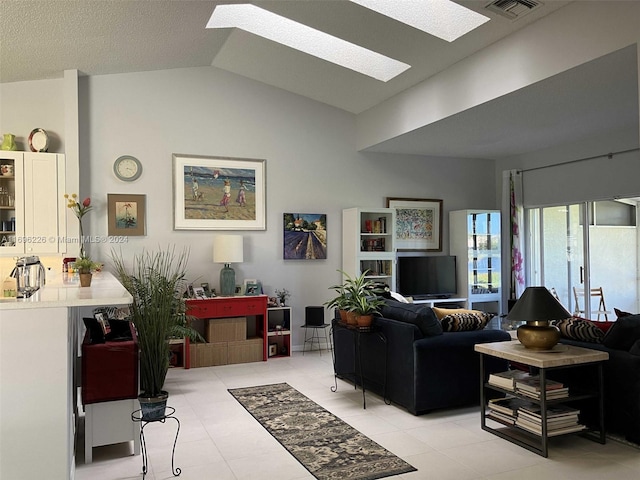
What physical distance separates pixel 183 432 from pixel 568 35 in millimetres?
4103

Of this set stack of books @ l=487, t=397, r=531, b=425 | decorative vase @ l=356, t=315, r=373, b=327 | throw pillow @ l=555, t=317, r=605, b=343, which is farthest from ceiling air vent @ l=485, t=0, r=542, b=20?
stack of books @ l=487, t=397, r=531, b=425

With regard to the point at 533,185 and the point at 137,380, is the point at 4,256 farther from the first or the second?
the point at 533,185

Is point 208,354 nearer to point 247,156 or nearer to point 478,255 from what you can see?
point 247,156

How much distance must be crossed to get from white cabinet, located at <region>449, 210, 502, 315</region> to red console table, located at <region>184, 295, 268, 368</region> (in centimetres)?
303

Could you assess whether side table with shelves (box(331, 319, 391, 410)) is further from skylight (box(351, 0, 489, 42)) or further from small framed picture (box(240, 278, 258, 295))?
skylight (box(351, 0, 489, 42))

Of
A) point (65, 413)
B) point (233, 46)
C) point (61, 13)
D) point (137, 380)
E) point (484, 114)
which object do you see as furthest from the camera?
point (233, 46)

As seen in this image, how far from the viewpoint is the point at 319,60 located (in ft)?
19.2

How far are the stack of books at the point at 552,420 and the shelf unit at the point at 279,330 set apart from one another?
3547mm

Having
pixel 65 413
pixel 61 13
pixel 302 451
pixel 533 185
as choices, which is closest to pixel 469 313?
pixel 302 451

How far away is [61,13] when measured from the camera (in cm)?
432

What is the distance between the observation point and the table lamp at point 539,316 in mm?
3551

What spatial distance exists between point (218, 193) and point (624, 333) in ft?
15.2

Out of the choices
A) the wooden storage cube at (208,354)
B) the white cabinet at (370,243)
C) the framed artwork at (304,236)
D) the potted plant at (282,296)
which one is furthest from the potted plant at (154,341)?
the white cabinet at (370,243)

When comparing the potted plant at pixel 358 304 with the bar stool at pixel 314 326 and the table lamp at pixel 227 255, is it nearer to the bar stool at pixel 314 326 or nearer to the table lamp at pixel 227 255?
the table lamp at pixel 227 255
